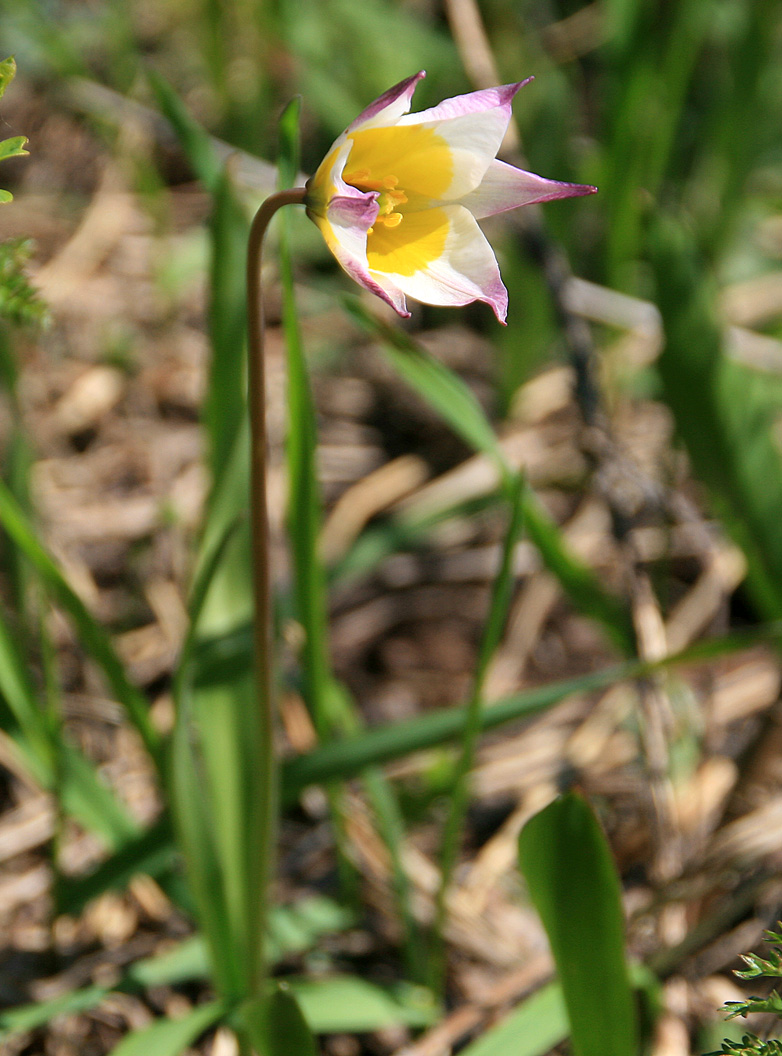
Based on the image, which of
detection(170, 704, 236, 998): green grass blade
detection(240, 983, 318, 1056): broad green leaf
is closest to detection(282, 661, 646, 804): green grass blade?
detection(170, 704, 236, 998): green grass blade

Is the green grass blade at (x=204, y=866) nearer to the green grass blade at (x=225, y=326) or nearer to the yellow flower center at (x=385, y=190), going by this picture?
the green grass blade at (x=225, y=326)

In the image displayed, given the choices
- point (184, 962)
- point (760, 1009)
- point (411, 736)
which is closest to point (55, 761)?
point (184, 962)

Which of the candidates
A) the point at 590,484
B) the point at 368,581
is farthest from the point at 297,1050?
the point at 590,484

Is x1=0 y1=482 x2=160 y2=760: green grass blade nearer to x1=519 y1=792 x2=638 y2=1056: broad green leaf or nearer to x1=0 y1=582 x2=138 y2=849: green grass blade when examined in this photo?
x1=0 y1=582 x2=138 y2=849: green grass blade

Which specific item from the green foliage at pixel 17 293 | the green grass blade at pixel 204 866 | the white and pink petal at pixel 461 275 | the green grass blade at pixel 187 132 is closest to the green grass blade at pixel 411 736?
the green grass blade at pixel 204 866

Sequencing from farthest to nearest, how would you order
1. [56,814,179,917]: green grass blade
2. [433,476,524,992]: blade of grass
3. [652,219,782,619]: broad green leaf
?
[652,219,782,619]: broad green leaf < [56,814,179,917]: green grass blade < [433,476,524,992]: blade of grass

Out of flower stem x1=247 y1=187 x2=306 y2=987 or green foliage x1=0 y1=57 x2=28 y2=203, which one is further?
flower stem x1=247 y1=187 x2=306 y2=987

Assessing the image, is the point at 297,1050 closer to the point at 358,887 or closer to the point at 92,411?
the point at 358,887
